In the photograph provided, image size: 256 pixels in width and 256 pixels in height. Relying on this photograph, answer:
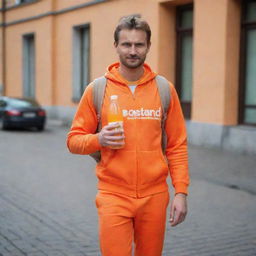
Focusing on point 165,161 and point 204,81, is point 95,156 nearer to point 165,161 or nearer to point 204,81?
point 165,161

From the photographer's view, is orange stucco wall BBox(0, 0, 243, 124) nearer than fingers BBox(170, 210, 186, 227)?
No

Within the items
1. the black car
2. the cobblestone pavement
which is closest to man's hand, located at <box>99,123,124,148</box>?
the cobblestone pavement

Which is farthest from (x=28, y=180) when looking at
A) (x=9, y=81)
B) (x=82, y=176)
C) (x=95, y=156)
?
(x=9, y=81)

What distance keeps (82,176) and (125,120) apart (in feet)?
21.0

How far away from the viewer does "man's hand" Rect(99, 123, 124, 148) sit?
2829 mm

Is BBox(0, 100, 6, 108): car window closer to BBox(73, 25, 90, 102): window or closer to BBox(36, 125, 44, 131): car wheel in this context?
BBox(36, 125, 44, 131): car wheel

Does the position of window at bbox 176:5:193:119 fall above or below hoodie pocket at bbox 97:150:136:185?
above

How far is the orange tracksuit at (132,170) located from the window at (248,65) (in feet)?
33.2

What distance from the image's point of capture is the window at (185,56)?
1495cm

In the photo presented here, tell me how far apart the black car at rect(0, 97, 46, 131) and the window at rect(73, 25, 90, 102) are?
2640 millimetres

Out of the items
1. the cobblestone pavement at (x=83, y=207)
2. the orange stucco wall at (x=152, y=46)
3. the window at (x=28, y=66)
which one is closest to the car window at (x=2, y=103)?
the orange stucco wall at (x=152, y=46)

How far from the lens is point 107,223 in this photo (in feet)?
Answer: 9.70

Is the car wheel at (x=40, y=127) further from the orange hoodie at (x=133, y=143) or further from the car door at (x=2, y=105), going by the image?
the orange hoodie at (x=133, y=143)

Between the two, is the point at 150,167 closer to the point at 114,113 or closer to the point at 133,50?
Answer: the point at 114,113
